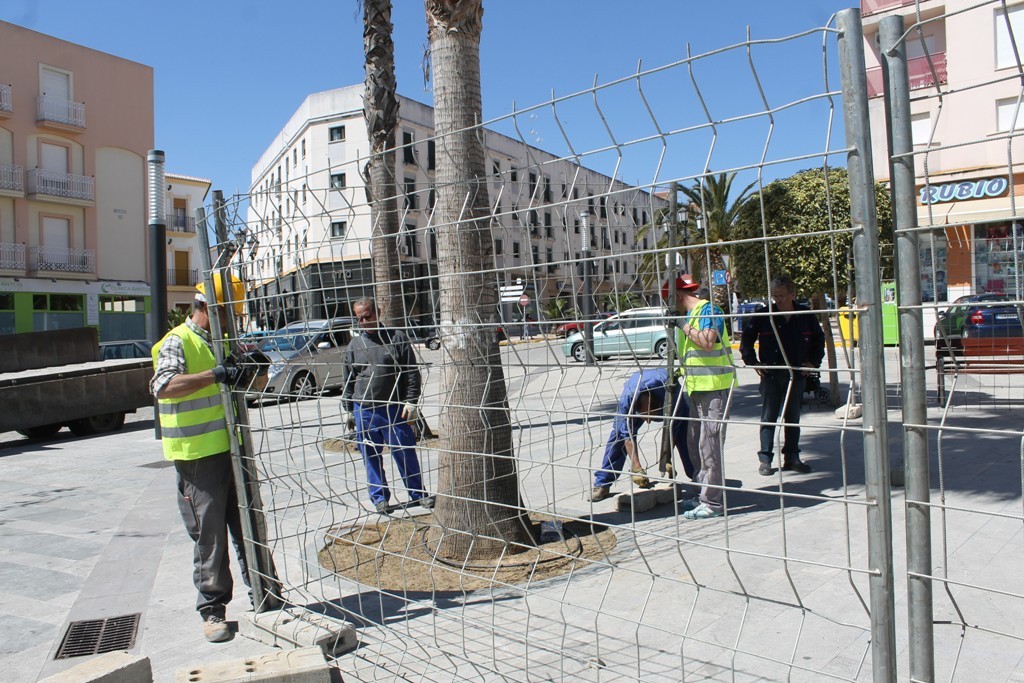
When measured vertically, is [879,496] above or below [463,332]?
below

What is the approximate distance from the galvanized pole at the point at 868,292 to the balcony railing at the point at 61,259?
33230 mm

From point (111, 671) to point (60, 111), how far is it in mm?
32432

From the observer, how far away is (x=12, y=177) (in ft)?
93.8

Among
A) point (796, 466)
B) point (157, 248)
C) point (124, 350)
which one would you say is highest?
point (157, 248)

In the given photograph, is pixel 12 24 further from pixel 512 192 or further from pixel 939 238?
pixel 939 238

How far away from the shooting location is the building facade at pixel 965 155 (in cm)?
187

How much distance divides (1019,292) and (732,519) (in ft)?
11.6

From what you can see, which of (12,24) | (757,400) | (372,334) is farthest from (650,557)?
(12,24)

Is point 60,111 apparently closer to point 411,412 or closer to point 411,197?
point 411,412

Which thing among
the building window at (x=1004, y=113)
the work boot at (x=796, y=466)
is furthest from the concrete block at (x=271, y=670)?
the work boot at (x=796, y=466)

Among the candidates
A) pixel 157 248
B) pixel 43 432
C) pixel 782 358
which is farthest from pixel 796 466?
pixel 43 432

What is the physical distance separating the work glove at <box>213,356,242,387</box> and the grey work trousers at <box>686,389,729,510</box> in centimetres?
263

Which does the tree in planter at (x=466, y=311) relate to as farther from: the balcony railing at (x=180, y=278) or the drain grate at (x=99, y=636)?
the balcony railing at (x=180, y=278)

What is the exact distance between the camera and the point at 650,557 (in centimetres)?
458
